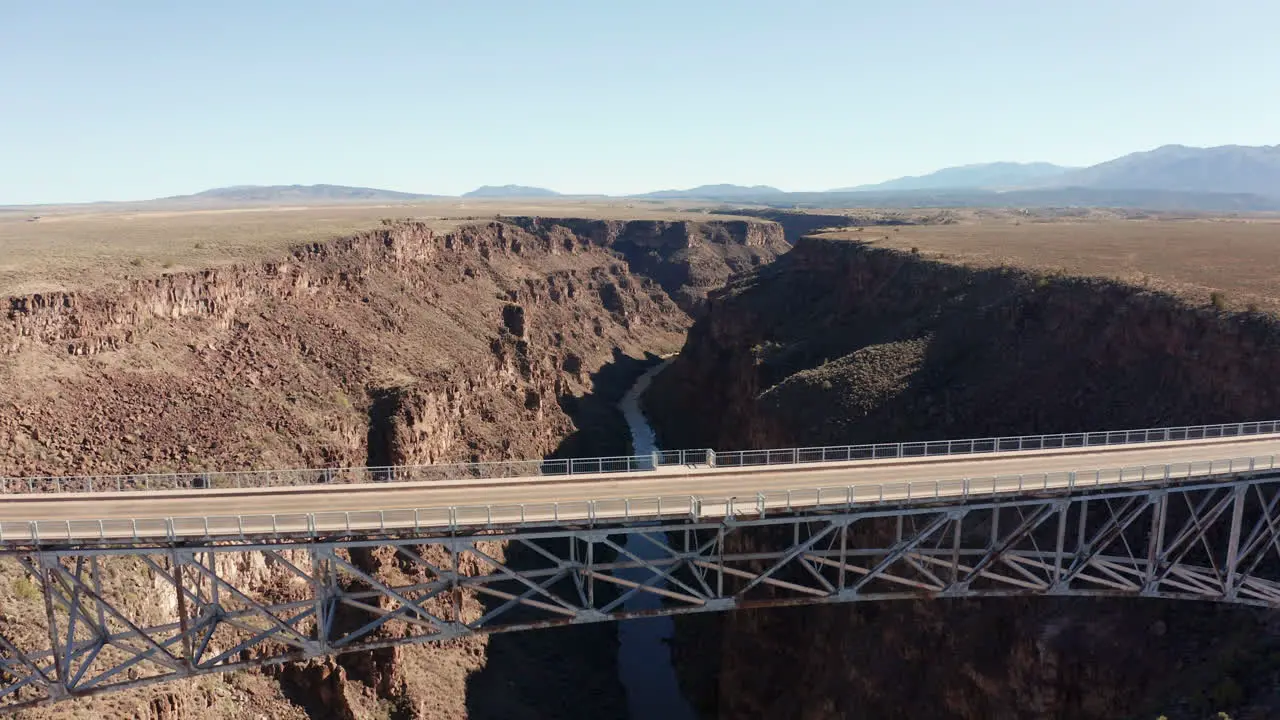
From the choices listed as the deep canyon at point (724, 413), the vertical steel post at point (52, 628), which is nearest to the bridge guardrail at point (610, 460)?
the deep canyon at point (724, 413)

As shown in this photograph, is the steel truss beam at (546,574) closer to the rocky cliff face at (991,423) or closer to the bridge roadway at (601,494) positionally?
the bridge roadway at (601,494)

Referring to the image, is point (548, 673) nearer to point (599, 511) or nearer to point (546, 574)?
point (546, 574)

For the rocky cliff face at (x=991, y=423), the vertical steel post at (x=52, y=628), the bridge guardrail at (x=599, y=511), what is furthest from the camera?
the rocky cliff face at (x=991, y=423)

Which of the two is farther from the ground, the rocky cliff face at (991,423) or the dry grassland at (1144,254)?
the dry grassland at (1144,254)

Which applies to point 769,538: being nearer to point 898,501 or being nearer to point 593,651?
point 593,651

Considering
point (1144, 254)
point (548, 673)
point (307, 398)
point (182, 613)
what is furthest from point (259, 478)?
point (1144, 254)

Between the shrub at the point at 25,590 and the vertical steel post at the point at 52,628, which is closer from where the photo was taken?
the vertical steel post at the point at 52,628

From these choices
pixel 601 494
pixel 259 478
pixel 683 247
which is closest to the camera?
pixel 601 494
